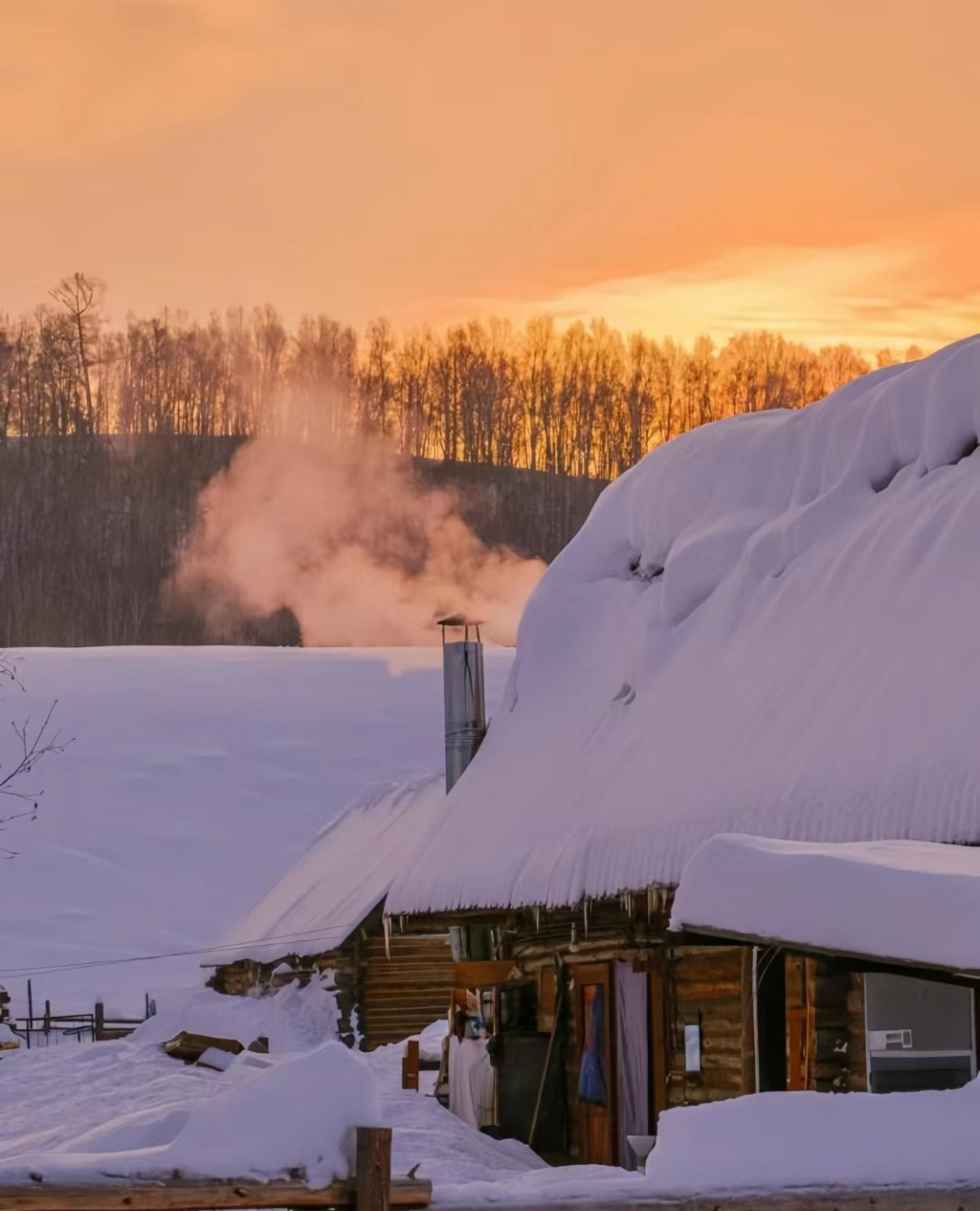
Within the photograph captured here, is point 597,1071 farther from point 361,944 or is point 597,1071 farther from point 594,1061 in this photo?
point 361,944

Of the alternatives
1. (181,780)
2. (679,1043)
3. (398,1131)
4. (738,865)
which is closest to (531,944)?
(398,1131)

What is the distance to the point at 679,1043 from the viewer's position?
1493 cm

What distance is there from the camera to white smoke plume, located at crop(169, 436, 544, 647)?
86.6 meters

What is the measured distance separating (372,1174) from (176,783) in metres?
48.4

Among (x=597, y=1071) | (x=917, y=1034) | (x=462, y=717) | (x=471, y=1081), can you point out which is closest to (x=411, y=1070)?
(x=471, y=1081)

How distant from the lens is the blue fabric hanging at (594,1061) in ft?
53.1

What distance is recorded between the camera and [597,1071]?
53.3 ft

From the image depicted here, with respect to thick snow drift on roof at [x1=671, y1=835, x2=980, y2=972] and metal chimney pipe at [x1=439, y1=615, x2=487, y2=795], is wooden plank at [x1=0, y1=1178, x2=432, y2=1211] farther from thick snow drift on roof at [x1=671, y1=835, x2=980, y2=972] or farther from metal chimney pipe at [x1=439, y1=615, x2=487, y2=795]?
metal chimney pipe at [x1=439, y1=615, x2=487, y2=795]

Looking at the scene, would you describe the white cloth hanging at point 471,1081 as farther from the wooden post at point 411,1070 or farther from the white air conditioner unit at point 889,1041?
the white air conditioner unit at point 889,1041

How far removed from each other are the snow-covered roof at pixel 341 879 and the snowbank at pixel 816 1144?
58.8 feet

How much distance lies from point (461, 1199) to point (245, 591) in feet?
285

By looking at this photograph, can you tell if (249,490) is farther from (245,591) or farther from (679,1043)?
(679,1043)

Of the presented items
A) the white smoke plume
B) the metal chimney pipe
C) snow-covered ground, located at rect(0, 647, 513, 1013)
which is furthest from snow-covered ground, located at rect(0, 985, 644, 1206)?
the white smoke plume

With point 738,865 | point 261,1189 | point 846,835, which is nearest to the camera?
point 261,1189
